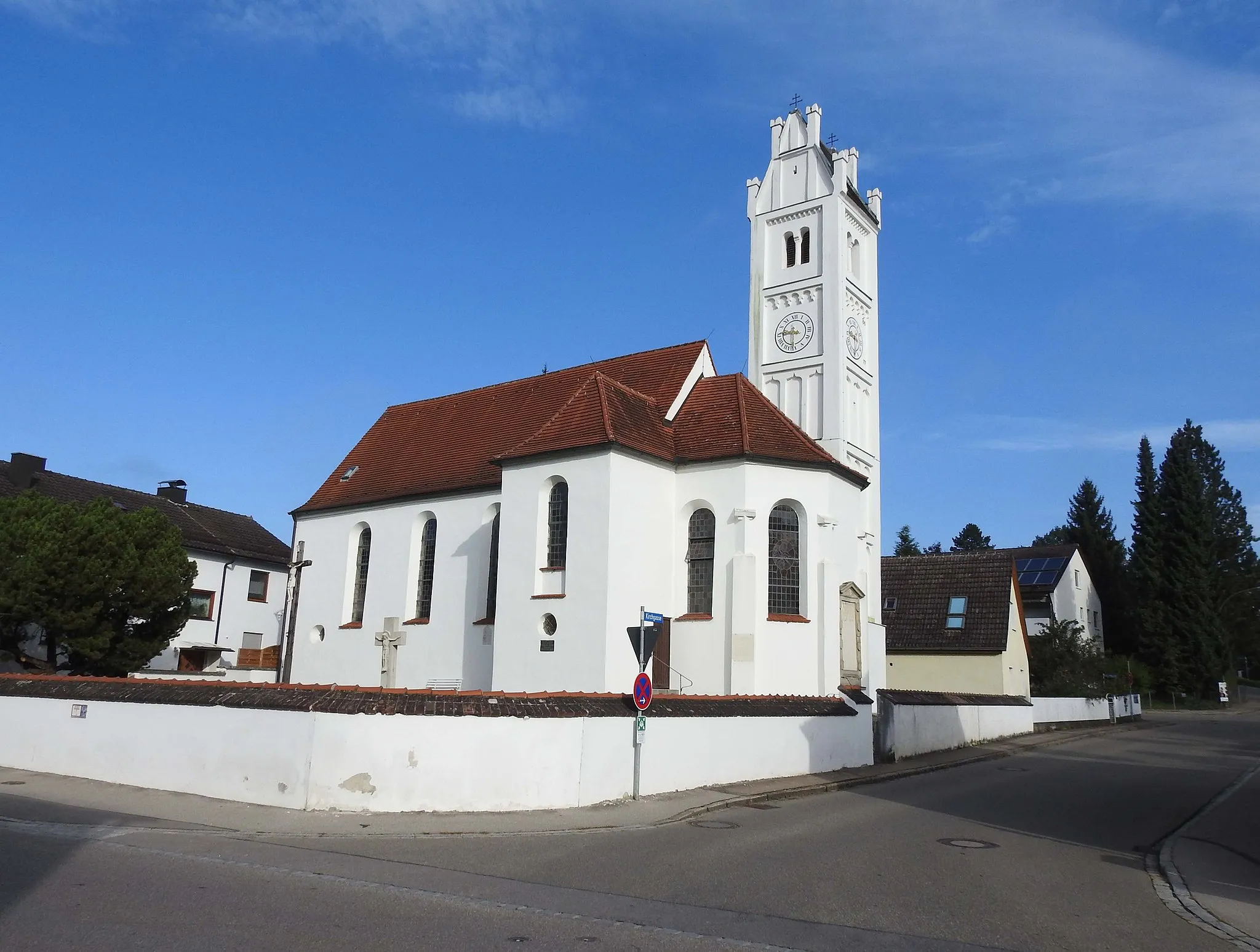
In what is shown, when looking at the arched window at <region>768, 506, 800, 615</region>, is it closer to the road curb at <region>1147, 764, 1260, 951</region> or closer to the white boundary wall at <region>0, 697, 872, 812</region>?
the white boundary wall at <region>0, 697, 872, 812</region>

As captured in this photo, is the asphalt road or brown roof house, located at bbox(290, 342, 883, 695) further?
brown roof house, located at bbox(290, 342, 883, 695)

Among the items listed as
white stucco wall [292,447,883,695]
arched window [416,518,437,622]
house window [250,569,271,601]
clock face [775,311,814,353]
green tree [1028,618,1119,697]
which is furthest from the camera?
house window [250,569,271,601]

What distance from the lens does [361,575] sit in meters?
31.0

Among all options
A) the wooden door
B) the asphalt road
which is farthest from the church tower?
the asphalt road

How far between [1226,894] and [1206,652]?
181ft

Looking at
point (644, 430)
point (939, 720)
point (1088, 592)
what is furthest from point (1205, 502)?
point (644, 430)

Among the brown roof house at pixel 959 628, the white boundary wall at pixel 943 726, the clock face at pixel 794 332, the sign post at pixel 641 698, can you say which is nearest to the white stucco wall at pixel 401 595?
the sign post at pixel 641 698

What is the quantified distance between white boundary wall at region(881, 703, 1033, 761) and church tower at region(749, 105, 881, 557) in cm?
558

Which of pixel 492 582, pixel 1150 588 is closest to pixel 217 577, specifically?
pixel 492 582

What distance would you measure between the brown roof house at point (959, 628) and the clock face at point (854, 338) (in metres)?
12.6

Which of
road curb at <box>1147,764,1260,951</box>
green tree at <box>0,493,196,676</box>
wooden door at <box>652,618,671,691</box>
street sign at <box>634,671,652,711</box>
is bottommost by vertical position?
road curb at <box>1147,764,1260,951</box>

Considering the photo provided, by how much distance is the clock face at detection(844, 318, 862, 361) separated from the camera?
31.1 meters

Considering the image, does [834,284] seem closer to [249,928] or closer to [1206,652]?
[249,928]

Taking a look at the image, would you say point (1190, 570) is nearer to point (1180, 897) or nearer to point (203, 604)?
point (203, 604)
